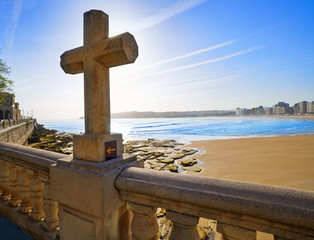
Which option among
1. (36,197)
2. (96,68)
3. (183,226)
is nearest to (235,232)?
(183,226)

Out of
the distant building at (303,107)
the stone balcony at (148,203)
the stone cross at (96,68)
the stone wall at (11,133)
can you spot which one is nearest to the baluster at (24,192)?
the stone balcony at (148,203)

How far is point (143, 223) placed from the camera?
1.59 meters

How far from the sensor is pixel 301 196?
1.03 m

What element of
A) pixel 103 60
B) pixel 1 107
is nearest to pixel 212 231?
pixel 103 60

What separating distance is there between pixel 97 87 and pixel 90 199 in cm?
108

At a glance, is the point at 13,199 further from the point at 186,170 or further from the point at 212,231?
the point at 186,170

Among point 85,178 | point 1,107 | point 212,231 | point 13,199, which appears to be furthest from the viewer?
point 1,107

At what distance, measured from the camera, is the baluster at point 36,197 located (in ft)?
7.85

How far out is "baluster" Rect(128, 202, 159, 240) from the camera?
61.7 inches

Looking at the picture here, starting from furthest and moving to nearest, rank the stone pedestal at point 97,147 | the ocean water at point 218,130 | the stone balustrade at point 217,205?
the ocean water at point 218,130
the stone pedestal at point 97,147
the stone balustrade at point 217,205

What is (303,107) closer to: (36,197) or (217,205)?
(217,205)

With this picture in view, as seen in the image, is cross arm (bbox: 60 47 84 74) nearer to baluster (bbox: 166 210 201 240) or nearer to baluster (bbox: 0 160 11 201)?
baluster (bbox: 166 210 201 240)

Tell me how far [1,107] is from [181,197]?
202 ft

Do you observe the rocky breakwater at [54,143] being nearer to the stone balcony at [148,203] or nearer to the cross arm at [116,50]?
the stone balcony at [148,203]
